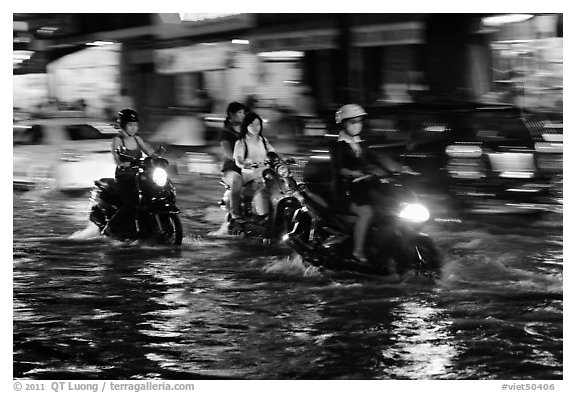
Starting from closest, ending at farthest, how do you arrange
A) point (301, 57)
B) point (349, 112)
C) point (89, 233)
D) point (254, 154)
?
1. point (349, 112)
2. point (301, 57)
3. point (254, 154)
4. point (89, 233)

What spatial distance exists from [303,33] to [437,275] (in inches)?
92.9

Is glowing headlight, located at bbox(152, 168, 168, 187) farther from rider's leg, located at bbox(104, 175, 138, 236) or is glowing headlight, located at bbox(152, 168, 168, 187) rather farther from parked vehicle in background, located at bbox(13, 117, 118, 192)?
parked vehicle in background, located at bbox(13, 117, 118, 192)

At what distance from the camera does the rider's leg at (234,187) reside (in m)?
8.28

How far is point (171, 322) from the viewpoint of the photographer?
6285mm

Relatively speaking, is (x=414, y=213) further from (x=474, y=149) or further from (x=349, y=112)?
(x=474, y=149)

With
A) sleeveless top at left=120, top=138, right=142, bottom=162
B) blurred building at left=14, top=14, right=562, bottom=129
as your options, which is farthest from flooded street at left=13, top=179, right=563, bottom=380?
blurred building at left=14, top=14, right=562, bottom=129

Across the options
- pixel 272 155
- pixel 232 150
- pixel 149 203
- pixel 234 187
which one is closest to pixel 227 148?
pixel 232 150

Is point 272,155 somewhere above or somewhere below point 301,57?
below

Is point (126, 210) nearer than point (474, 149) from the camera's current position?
No

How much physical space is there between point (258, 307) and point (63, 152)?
288 cm

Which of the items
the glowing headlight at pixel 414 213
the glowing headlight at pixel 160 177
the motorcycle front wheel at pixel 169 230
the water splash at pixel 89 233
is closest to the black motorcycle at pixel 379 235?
the glowing headlight at pixel 414 213

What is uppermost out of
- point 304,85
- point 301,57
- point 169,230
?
point 301,57

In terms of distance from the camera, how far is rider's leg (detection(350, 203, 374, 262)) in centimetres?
670

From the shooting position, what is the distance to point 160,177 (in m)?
8.31
